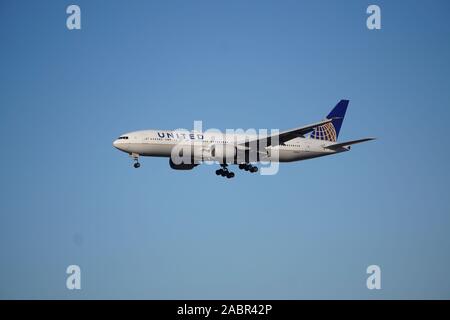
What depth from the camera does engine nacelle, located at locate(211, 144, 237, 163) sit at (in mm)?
75562

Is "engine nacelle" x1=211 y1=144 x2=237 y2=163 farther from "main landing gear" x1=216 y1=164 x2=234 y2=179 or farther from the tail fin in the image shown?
the tail fin

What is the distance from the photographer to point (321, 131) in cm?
8638

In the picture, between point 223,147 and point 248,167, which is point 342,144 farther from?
point 223,147

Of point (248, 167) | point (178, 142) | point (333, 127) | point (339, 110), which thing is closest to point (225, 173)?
point (248, 167)

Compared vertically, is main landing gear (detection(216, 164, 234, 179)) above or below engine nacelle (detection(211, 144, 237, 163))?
below

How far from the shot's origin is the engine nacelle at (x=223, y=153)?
7556 centimetres

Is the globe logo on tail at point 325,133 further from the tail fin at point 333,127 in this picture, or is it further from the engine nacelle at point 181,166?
the engine nacelle at point 181,166

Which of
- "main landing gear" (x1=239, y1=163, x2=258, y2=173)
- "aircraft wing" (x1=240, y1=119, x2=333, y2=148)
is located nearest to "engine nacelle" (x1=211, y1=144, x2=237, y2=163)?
"aircraft wing" (x1=240, y1=119, x2=333, y2=148)
